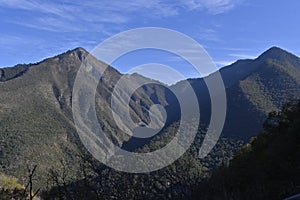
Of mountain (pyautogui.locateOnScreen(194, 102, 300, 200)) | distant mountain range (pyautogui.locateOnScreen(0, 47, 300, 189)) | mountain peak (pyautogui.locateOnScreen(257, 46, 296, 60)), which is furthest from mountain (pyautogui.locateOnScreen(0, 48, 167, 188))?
mountain (pyautogui.locateOnScreen(194, 102, 300, 200))

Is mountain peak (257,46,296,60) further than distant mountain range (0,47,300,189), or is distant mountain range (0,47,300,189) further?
mountain peak (257,46,296,60)

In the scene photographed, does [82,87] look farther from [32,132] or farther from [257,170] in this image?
[257,170]

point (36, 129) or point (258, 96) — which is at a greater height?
point (36, 129)

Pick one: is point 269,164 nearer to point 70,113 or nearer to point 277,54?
point 277,54

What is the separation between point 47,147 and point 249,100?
2980 inches

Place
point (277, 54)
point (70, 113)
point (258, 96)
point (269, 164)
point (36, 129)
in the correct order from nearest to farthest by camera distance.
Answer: point (269, 164), point (258, 96), point (277, 54), point (36, 129), point (70, 113)

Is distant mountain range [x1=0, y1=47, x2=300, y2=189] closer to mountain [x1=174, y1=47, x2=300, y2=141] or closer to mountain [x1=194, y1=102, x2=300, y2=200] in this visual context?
mountain [x1=174, y1=47, x2=300, y2=141]

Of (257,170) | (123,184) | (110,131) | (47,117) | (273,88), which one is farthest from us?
(110,131)

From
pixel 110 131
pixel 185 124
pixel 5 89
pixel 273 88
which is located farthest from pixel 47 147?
pixel 273 88

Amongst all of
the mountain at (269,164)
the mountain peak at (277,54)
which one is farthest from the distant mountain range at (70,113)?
the mountain at (269,164)

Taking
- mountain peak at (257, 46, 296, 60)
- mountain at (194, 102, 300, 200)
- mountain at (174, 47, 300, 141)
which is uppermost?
mountain peak at (257, 46, 296, 60)

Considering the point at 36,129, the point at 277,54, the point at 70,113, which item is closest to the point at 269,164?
the point at 277,54

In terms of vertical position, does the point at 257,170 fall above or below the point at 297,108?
below

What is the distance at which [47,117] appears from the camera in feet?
545
